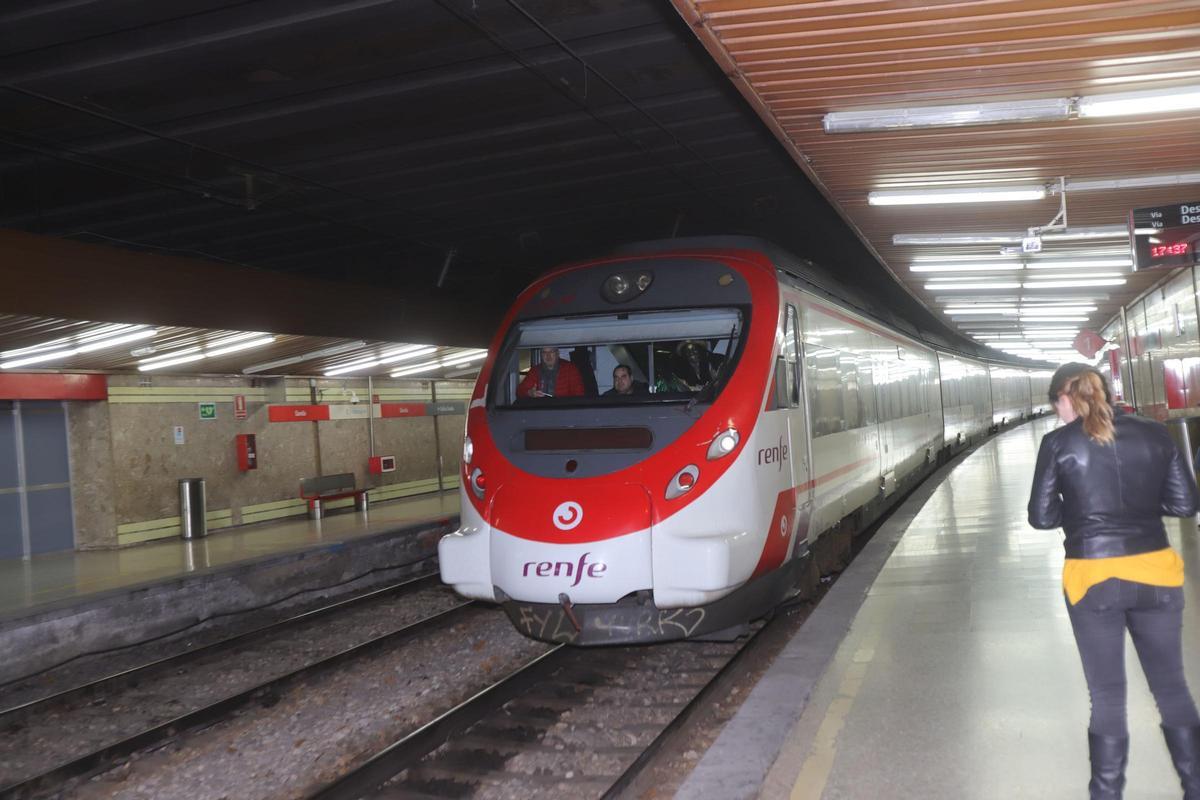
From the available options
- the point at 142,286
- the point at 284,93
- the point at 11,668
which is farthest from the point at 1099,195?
the point at 11,668

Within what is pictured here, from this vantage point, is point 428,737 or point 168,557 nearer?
point 428,737

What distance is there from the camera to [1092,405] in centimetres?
359

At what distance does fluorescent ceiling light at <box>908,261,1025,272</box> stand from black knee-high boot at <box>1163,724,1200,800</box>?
12188 millimetres

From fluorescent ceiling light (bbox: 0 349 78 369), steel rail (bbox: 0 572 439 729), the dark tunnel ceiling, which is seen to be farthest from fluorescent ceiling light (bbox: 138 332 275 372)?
steel rail (bbox: 0 572 439 729)

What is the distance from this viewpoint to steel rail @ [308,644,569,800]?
213 inches

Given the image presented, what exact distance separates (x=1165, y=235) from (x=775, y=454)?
604 centimetres

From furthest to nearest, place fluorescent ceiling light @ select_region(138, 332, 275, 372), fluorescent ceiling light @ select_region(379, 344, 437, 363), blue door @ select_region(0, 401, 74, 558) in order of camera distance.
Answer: fluorescent ceiling light @ select_region(379, 344, 437, 363) → blue door @ select_region(0, 401, 74, 558) → fluorescent ceiling light @ select_region(138, 332, 275, 372)

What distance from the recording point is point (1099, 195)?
1033cm

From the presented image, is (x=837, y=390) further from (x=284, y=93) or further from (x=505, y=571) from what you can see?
(x=284, y=93)

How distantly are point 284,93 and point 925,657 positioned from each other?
8095 mm

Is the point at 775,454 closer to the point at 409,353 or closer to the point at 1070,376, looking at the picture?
the point at 1070,376

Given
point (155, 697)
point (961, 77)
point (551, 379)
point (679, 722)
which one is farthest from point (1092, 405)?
point (155, 697)

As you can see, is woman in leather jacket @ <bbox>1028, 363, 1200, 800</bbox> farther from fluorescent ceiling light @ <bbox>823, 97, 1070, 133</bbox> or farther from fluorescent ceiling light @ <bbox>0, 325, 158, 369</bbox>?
fluorescent ceiling light @ <bbox>0, 325, 158, 369</bbox>

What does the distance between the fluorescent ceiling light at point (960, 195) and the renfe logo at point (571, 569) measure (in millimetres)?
5894
